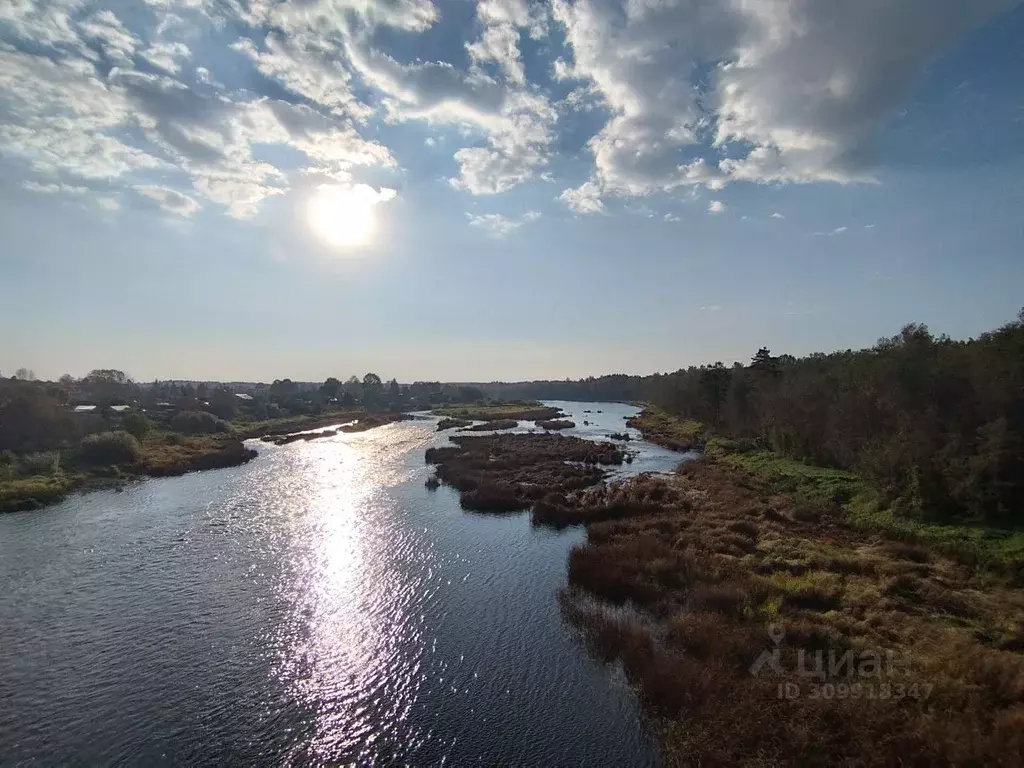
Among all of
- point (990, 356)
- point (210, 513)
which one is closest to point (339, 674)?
point (210, 513)

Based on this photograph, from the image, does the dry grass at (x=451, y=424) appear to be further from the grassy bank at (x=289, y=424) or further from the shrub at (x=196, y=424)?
the shrub at (x=196, y=424)

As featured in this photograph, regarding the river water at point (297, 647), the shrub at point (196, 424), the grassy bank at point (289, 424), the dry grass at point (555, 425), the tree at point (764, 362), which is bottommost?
the river water at point (297, 647)

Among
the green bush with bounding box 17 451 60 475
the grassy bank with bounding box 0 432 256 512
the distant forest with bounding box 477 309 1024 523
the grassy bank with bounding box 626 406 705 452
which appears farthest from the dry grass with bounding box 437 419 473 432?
the distant forest with bounding box 477 309 1024 523

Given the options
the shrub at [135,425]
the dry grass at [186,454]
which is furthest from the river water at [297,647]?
the shrub at [135,425]

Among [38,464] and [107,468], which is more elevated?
[38,464]

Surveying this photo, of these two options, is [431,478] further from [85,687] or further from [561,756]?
[561,756]

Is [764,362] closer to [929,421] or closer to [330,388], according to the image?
[929,421]

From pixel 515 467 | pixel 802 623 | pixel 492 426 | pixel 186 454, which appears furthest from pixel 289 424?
pixel 802 623
